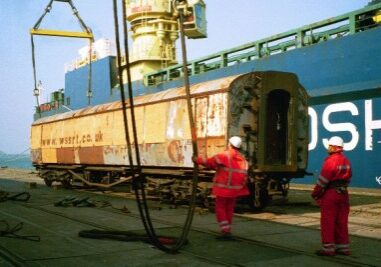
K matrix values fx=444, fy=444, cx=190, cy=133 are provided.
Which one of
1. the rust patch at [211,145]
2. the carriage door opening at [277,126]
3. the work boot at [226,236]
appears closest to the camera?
the work boot at [226,236]

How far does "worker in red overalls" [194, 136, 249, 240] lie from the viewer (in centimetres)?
705

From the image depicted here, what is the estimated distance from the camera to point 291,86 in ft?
36.5

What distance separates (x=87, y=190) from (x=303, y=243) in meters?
12.5

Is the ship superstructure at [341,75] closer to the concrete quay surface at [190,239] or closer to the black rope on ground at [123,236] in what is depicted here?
the concrete quay surface at [190,239]

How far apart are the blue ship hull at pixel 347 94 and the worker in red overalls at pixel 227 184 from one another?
27.6 ft

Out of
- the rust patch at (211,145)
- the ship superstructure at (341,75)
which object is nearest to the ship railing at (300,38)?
the ship superstructure at (341,75)

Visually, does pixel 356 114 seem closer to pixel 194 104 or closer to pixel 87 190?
pixel 194 104

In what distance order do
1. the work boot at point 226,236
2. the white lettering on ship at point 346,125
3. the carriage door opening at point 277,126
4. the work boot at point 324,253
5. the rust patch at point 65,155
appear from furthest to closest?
the rust patch at point 65,155 < the white lettering on ship at point 346,125 < the carriage door opening at point 277,126 < the work boot at point 226,236 < the work boot at point 324,253

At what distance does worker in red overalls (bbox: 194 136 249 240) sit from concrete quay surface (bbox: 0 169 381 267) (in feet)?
1.08

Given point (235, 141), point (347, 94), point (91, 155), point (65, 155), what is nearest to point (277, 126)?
point (235, 141)

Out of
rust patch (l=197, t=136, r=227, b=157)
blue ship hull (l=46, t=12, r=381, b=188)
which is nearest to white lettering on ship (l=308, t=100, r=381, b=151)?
blue ship hull (l=46, t=12, r=381, b=188)

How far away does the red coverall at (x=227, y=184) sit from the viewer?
7.05 m

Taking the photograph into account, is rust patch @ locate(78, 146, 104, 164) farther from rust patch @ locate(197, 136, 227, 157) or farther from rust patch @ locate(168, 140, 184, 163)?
rust patch @ locate(197, 136, 227, 157)

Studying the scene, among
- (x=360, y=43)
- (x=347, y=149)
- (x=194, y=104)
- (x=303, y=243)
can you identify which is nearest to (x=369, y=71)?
(x=360, y=43)
